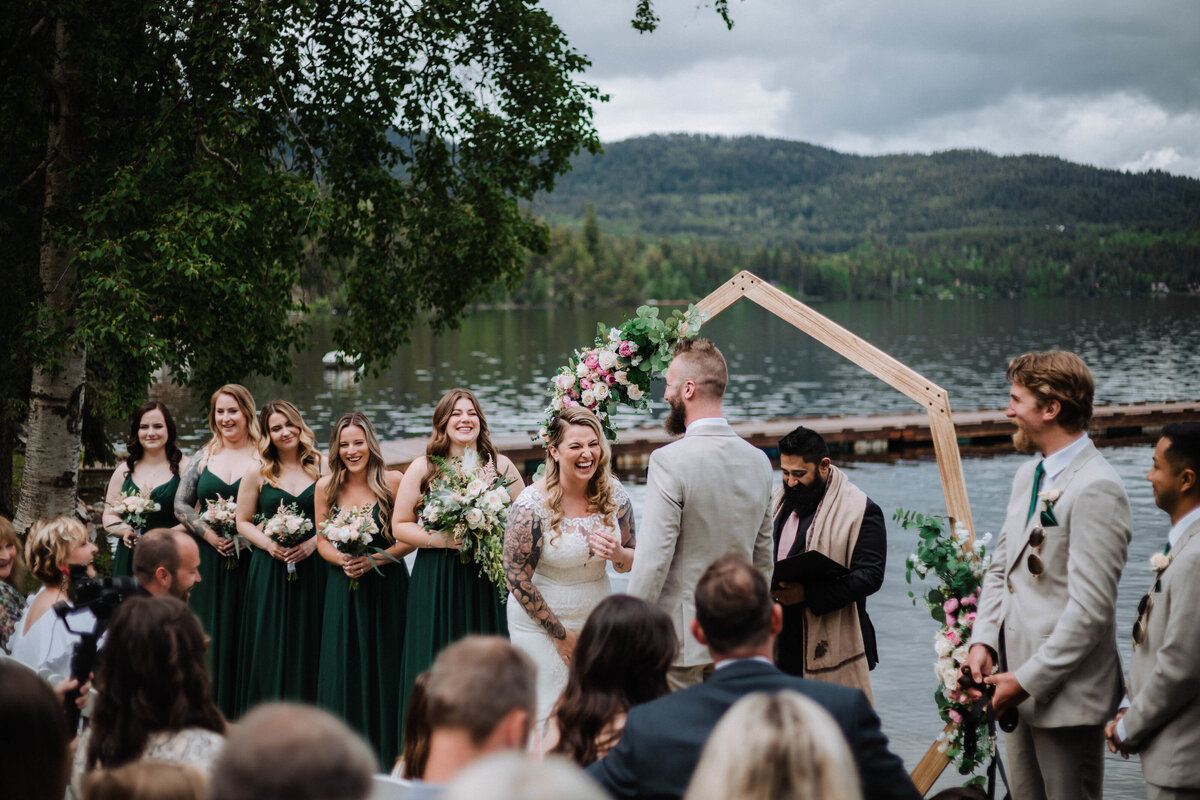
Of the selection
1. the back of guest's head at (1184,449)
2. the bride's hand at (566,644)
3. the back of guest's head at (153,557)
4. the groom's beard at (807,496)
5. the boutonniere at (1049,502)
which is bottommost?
the bride's hand at (566,644)

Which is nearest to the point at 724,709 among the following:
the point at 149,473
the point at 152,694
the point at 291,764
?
the point at 291,764

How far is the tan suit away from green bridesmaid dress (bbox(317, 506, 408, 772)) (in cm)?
393

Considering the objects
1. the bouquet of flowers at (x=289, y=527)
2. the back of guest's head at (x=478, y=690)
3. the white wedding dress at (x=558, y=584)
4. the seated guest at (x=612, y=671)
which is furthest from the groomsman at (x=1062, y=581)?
the bouquet of flowers at (x=289, y=527)

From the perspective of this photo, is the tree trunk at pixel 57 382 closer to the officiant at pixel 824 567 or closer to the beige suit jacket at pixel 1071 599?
the officiant at pixel 824 567

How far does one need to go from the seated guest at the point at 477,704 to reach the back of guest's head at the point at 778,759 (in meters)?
0.51

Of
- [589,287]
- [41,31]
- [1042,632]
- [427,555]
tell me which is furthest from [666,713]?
[589,287]

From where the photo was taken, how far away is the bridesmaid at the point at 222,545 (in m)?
7.08

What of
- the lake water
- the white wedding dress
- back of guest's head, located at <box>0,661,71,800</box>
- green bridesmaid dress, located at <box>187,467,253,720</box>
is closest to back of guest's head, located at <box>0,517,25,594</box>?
green bridesmaid dress, located at <box>187,467,253,720</box>

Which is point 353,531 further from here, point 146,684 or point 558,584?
point 146,684

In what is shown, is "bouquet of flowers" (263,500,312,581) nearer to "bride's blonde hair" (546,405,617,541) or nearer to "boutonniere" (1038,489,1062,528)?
"bride's blonde hair" (546,405,617,541)

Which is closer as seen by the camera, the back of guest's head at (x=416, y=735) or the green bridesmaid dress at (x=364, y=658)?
the back of guest's head at (x=416, y=735)

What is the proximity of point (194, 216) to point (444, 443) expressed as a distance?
4076 millimetres

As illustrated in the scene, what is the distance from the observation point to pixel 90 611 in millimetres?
4289

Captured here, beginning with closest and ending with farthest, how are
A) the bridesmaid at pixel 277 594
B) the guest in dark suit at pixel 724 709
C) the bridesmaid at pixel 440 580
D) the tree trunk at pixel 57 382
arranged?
the guest in dark suit at pixel 724 709
the bridesmaid at pixel 440 580
the bridesmaid at pixel 277 594
the tree trunk at pixel 57 382
